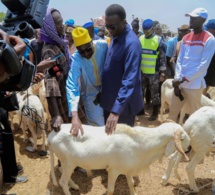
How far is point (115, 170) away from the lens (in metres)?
3.16

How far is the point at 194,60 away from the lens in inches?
170

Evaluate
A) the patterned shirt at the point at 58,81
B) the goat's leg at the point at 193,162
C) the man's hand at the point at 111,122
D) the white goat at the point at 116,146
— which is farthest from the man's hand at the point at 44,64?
the goat's leg at the point at 193,162

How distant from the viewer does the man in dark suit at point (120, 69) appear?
9.68ft

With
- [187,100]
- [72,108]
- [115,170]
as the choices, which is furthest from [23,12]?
[187,100]

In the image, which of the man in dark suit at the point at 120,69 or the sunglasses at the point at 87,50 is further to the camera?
the sunglasses at the point at 87,50

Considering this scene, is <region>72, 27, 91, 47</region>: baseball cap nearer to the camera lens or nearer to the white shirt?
the camera lens

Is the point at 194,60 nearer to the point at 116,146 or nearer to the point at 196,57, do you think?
the point at 196,57

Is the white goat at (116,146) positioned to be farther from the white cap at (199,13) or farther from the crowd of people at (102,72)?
the white cap at (199,13)

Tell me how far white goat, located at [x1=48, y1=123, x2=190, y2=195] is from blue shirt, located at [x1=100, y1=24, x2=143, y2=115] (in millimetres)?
347

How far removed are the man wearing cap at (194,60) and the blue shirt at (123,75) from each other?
4.38 feet

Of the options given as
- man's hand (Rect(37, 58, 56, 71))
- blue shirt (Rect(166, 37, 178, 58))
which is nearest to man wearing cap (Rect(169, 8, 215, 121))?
man's hand (Rect(37, 58, 56, 71))

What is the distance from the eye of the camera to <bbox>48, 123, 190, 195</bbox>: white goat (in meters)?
3.09

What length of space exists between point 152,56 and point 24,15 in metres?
4.57

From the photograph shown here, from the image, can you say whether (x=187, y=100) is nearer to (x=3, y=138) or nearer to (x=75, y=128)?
(x=75, y=128)
